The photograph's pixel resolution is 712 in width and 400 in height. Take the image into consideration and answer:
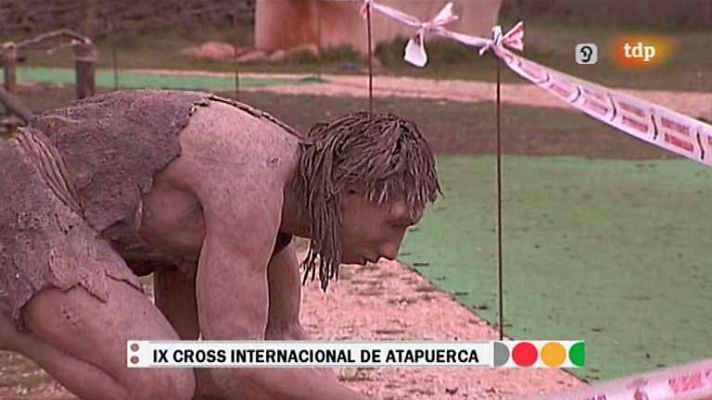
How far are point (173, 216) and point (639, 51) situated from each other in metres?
5.71

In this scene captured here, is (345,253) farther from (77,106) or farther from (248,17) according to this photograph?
(248,17)

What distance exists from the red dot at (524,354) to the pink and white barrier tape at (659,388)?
61cm

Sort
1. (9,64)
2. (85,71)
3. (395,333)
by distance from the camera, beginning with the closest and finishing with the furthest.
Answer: (395,333)
(9,64)
(85,71)

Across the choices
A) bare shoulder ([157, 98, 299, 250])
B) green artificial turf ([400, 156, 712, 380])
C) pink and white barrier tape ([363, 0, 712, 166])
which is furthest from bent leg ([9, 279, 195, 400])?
green artificial turf ([400, 156, 712, 380])

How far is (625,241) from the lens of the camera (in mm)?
6906

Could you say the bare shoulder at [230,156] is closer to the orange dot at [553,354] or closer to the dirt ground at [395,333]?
the orange dot at [553,354]

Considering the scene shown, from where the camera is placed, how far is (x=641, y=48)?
320 inches

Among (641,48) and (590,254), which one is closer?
(590,254)

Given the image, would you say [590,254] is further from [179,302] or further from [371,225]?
[371,225]

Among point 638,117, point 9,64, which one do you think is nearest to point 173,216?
point 638,117

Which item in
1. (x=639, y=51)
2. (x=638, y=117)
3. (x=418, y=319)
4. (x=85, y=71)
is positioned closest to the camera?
(x=638, y=117)

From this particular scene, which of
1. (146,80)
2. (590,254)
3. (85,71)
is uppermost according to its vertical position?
(85,71)

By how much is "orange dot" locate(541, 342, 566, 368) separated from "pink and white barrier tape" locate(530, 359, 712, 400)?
0.62m

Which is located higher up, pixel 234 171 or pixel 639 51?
pixel 234 171
